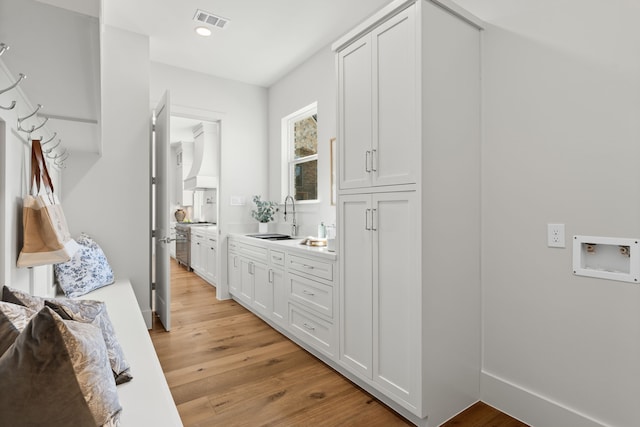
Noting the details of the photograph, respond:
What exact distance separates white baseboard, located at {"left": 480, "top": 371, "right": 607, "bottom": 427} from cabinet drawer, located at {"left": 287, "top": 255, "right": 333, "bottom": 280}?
1.18m

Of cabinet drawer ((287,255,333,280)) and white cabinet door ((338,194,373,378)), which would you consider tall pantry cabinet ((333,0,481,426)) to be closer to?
white cabinet door ((338,194,373,378))

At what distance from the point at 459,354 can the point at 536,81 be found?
159 cm

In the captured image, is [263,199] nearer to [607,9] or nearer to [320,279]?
[320,279]

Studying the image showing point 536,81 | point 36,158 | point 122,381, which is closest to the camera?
point 122,381

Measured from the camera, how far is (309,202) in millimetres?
3762

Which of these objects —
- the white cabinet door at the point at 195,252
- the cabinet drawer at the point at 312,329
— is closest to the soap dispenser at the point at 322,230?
the cabinet drawer at the point at 312,329

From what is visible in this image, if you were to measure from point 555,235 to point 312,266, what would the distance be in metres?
1.58

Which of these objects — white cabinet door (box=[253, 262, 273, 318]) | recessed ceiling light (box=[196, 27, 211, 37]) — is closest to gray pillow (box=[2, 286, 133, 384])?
white cabinet door (box=[253, 262, 273, 318])

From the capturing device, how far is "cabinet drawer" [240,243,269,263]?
3312 millimetres

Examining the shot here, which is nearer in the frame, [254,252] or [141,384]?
[141,384]

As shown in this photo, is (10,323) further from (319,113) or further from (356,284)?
(319,113)

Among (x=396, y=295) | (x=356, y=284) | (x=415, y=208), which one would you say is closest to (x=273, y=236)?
(x=356, y=284)

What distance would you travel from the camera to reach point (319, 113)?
140 inches


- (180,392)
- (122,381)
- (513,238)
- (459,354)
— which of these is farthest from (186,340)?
(513,238)
